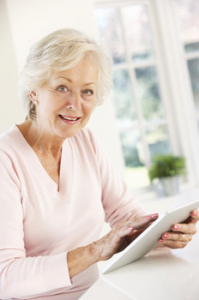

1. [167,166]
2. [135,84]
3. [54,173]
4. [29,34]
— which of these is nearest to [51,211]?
[54,173]

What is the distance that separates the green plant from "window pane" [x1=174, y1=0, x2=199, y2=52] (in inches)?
42.7

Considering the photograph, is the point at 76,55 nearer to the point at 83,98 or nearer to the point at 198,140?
the point at 83,98

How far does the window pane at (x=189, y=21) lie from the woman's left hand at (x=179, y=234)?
2.77 m

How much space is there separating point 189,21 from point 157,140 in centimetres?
117

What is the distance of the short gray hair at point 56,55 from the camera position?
1.52 meters

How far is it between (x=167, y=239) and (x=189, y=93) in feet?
8.74

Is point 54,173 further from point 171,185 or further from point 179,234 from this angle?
point 171,185

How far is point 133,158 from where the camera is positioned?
3.63 m

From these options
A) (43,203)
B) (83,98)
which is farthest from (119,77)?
(43,203)

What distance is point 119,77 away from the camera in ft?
11.8

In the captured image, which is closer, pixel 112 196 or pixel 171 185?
pixel 112 196

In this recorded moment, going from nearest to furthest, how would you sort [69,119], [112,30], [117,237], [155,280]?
[155,280]
[117,237]
[69,119]
[112,30]

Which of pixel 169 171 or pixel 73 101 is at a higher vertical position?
pixel 73 101

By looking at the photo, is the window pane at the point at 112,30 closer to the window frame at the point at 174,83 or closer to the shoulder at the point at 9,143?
the window frame at the point at 174,83
